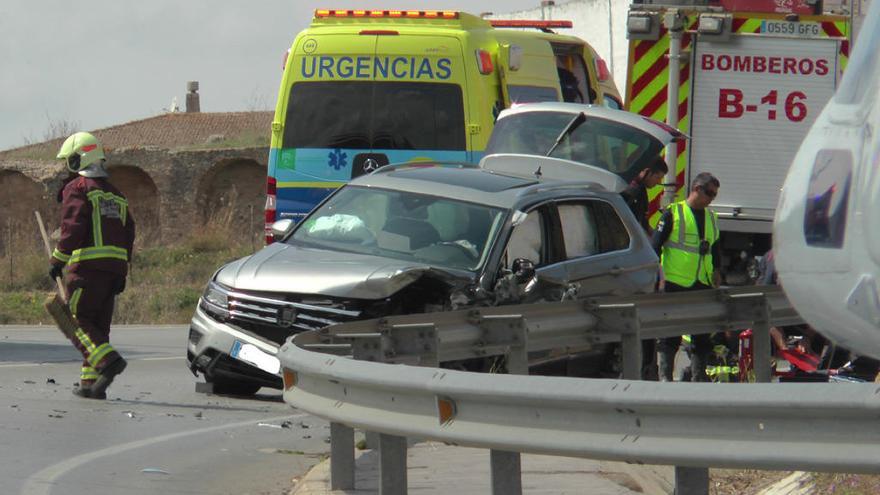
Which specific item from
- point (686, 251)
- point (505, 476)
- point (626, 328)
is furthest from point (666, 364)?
point (505, 476)

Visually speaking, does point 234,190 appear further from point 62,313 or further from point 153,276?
point 62,313

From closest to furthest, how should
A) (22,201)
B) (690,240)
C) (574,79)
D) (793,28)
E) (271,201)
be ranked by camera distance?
(690,240) → (271,201) → (793,28) → (574,79) → (22,201)

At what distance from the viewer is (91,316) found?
481 inches

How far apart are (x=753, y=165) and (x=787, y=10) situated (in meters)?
1.52

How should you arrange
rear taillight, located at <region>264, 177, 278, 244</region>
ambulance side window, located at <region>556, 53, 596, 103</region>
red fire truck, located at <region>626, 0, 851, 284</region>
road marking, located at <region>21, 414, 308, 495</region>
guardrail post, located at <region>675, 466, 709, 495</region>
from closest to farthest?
guardrail post, located at <region>675, 466, 709, 495</region>
road marking, located at <region>21, 414, 308, 495</region>
rear taillight, located at <region>264, 177, 278, 244</region>
red fire truck, located at <region>626, 0, 851, 284</region>
ambulance side window, located at <region>556, 53, 596, 103</region>

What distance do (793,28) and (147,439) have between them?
8817 mm

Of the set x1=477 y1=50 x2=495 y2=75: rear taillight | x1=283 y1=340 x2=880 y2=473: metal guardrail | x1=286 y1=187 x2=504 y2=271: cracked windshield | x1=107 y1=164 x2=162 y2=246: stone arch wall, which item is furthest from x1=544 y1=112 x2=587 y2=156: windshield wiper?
x1=107 y1=164 x2=162 y2=246: stone arch wall

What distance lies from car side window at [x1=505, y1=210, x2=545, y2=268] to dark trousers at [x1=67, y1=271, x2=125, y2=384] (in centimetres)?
283

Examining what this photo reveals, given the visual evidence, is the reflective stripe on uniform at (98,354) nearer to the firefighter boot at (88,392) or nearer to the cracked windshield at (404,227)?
the firefighter boot at (88,392)

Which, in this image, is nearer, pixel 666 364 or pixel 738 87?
pixel 666 364

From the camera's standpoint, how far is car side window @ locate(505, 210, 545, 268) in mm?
11836

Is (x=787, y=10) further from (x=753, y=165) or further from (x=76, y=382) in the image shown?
(x=76, y=382)

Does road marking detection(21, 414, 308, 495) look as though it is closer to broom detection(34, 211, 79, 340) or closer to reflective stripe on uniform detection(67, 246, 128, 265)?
→ reflective stripe on uniform detection(67, 246, 128, 265)

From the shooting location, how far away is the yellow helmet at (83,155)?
12.3 m
